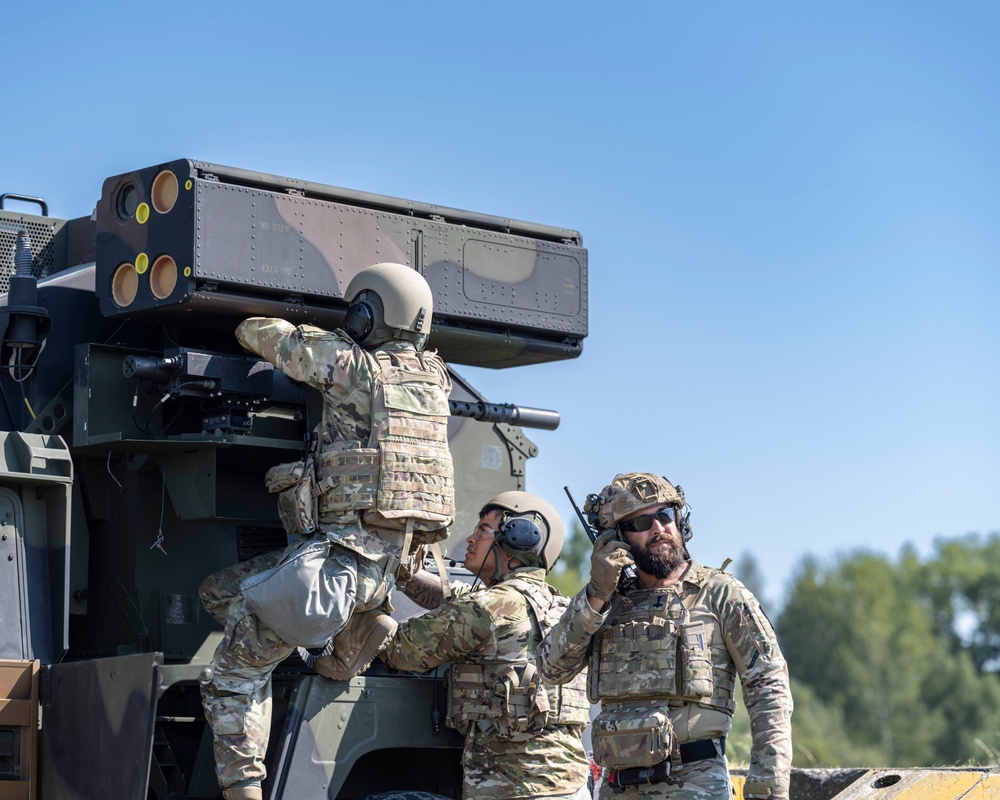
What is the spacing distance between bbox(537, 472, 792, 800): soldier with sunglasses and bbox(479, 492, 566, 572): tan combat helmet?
0.95 metres

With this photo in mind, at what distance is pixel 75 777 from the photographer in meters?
5.82

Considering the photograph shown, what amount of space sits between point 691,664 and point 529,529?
148cm

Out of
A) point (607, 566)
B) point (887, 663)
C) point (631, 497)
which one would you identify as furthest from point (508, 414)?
point (887, 663)

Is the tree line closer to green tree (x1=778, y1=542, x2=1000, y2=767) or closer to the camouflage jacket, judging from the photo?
green tree (x1=778, y1=542, x2=1000, y2=767)

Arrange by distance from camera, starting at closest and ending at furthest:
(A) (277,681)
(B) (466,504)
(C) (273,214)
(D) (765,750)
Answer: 1. (D) (765,750)
2. (A) (277,681)
3. (C) (273,214)
4. (B) (466,504)

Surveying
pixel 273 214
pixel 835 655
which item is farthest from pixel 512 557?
pixel 835 655

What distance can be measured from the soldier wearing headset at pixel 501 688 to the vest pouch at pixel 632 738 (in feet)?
2.39

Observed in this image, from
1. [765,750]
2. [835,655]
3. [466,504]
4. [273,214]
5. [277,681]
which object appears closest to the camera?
[765,750]

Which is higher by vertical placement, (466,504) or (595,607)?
(466,504)

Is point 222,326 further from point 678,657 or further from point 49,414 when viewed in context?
point 678,657

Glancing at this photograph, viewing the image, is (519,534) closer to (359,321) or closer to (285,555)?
(285,555)

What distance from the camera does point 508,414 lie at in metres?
8.01

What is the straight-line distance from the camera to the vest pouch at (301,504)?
6359 millimetres

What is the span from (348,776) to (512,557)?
48.4 inches
